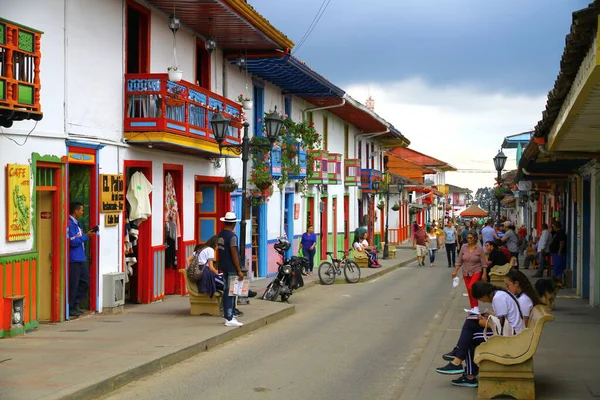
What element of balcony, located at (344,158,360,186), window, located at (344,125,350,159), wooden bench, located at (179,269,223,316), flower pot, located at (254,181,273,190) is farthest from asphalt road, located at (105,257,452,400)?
window, located at (344,125,350,159)

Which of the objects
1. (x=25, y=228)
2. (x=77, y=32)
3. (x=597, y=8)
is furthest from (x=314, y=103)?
(x=597, y=8)

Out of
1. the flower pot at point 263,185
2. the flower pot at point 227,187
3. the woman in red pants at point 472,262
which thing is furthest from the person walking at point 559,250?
the flower pot at point 227,187

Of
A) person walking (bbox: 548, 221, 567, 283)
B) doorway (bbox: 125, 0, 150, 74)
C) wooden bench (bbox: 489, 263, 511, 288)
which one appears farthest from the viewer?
person walking (bbox: 548, 221, 567, 283)

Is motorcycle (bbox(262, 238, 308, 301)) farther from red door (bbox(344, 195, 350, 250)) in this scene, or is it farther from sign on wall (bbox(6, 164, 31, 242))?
red door (bbox(344, 195, 350, 250))

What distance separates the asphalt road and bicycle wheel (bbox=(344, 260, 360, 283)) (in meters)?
5.45

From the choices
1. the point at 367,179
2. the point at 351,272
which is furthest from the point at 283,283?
the point at 367,179

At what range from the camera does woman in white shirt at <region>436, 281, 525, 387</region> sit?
905cm

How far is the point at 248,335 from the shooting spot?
44.9ft

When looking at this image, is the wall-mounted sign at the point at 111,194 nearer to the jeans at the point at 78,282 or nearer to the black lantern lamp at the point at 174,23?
the jeans at the point at 78,282

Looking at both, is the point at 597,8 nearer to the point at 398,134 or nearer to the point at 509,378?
the point at 509,378

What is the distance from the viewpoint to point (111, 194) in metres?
14.9

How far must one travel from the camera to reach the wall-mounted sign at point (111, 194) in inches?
577

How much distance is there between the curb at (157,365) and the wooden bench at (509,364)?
3.83 meters

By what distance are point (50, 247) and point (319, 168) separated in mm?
17579
